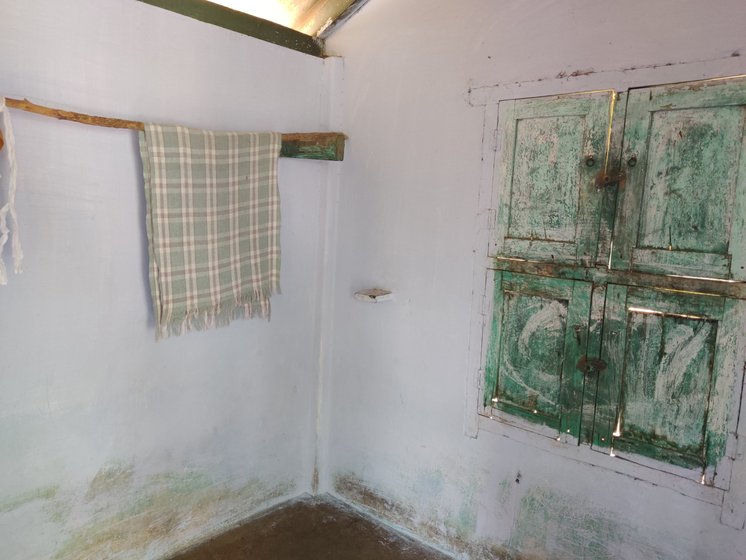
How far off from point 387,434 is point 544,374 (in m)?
0.78

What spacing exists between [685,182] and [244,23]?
1627mm

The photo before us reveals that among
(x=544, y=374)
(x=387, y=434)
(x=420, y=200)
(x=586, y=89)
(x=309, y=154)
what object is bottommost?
(x=387, y=434)

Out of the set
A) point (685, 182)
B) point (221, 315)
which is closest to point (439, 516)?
point (221, 315)

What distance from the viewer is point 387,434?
7.55 ft

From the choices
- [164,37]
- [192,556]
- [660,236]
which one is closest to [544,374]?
[660,236]

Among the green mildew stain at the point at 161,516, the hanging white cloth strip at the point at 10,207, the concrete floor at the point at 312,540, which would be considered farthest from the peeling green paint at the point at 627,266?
the hanging white cloth strip at the point at 10,207

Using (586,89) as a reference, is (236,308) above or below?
below

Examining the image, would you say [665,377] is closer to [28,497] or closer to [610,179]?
[610,179]

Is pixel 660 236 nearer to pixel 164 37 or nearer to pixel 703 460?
pixel 703 460

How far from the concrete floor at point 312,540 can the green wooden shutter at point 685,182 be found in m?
1.40

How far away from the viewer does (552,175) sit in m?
1.78

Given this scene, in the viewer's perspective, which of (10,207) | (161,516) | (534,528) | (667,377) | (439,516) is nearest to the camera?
(10,207)

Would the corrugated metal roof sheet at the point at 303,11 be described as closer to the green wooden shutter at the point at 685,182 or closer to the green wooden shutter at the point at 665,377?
the green wooden shutter at the point at 685,182

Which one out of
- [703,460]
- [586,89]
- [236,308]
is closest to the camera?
[703,460]
